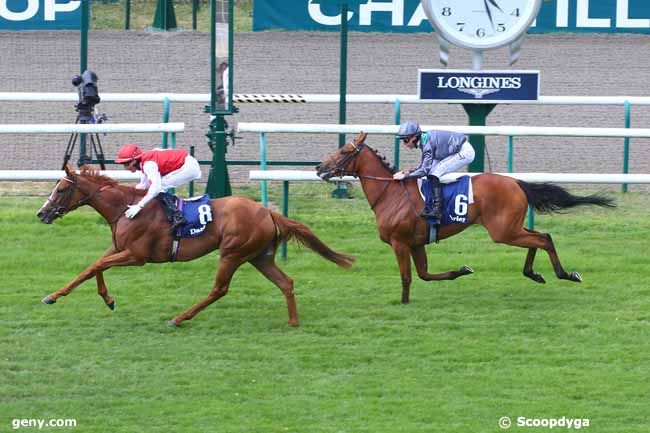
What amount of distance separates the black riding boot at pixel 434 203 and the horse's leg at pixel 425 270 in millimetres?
325

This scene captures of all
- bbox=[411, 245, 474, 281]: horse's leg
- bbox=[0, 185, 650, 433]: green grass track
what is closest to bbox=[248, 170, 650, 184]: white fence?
bbox=[0, 185, 650, 433]: green grass track

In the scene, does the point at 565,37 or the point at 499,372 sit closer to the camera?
the point at 499,372

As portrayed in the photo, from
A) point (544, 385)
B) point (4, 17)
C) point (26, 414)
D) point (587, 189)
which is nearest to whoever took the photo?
point (26, 414)

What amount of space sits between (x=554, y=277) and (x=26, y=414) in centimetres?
487

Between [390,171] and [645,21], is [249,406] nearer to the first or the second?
[390,171]

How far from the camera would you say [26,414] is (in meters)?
8.12

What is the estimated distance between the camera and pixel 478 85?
537 inches

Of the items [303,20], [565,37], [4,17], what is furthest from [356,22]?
[4,17]

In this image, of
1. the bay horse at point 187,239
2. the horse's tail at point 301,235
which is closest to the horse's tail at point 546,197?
the horse's tail at point 301,235

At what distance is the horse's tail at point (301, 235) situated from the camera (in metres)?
10.1

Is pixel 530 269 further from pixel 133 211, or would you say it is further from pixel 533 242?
pixel 133 211

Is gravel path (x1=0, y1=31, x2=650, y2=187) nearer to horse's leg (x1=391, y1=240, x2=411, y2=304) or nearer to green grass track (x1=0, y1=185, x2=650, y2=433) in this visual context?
green grass track (x1=0, y1=185, x2=650, y2=433)

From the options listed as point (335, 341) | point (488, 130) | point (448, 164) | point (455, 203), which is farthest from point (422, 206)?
point (488, 130)

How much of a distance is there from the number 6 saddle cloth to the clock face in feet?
11.1
